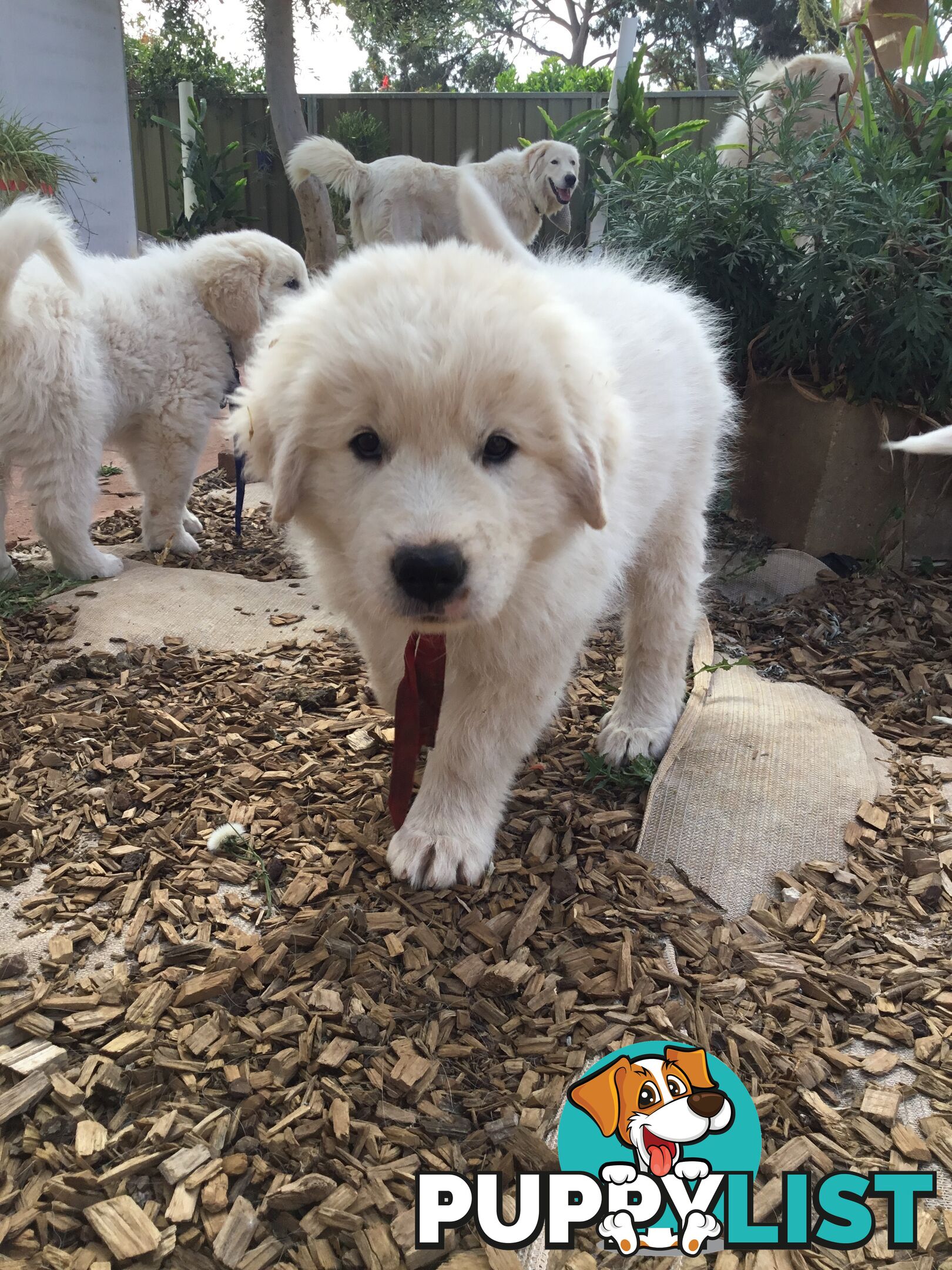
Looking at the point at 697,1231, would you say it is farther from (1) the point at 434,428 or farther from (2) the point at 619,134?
(2) the point at 619,134

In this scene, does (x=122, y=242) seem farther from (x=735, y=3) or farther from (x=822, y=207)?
(x=735, y=3)

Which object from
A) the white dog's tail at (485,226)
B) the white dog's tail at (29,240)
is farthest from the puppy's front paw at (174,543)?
the white dog's tail at (485,226)

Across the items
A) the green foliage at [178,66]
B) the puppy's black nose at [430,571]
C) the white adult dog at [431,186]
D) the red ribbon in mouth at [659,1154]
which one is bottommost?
the red ribbon in mouth at [659,1154]

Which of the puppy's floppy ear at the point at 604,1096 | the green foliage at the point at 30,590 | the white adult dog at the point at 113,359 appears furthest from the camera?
the white adult dog at the point at 113,359

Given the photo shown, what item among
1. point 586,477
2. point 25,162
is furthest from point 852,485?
point 25,162

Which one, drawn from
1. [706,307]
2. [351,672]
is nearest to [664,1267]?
[351,672]

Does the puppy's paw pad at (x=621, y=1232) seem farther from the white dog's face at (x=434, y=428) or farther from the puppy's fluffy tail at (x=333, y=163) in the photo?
the puppy's fluffy tail at (x=333, y=163)

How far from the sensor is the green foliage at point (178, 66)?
26.9 ft

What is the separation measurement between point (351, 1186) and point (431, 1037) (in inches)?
12.8

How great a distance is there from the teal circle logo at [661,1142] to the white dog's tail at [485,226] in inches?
82.4

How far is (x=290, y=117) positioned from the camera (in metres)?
7.50

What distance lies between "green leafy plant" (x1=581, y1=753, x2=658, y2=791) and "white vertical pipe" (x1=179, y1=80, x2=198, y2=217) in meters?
8.52

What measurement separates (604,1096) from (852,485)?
11.5 feet

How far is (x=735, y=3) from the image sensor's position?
1065 cm
